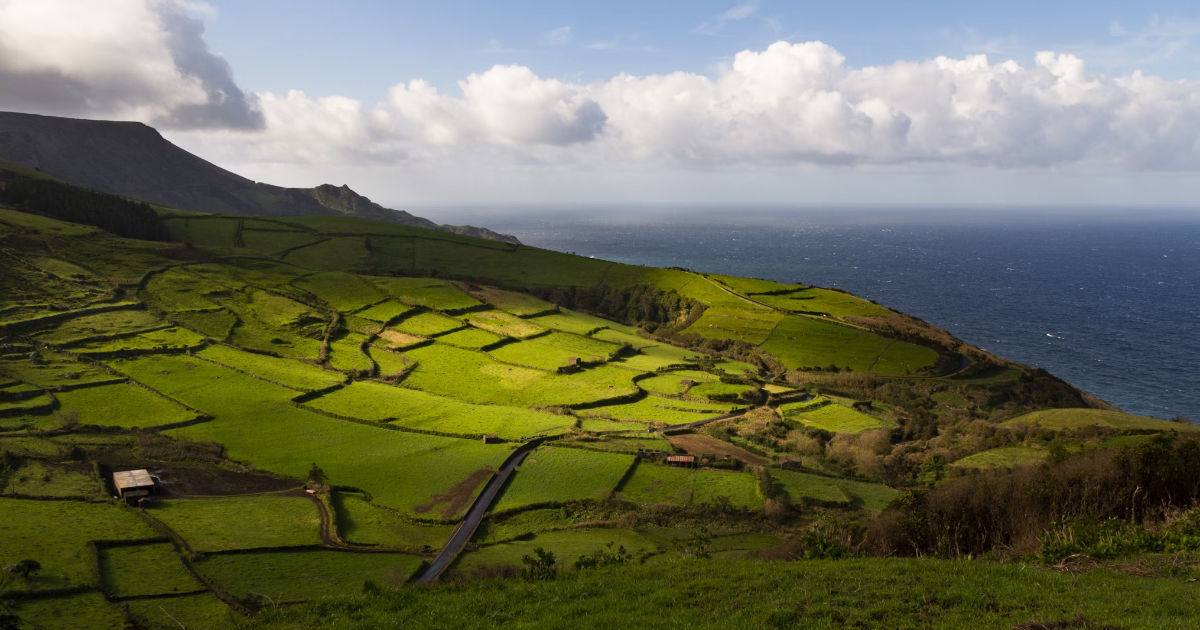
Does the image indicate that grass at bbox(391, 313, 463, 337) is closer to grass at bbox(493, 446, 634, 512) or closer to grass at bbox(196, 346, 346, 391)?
grass at bbox(196, 346, 346, 391)

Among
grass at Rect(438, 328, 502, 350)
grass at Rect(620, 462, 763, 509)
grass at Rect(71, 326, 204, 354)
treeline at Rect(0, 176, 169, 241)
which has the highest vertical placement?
treeline at Rect(0, 176, 169, 241)

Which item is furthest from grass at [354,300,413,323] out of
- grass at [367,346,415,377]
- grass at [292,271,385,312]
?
grass at [367,346,415,377]

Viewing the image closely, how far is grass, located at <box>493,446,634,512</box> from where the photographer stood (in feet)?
174

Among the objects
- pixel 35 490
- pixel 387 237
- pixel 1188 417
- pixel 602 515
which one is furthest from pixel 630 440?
pixel 387 237

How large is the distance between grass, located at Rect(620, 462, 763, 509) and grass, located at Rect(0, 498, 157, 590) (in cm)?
3444

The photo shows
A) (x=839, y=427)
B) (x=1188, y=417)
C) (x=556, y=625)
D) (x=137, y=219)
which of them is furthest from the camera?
(x=137, y=219)

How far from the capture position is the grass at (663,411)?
7712 cm

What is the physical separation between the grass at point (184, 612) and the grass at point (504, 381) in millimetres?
48578

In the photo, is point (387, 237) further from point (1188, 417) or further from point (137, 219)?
point (1188, 417)

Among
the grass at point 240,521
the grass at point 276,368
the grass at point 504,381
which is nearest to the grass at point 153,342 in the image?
the grass at point 276,368

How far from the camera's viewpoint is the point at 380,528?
47.1m

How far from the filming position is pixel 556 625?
18.4 metres

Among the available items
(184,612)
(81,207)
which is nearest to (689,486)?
(184,612)

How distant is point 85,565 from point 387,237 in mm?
146561
